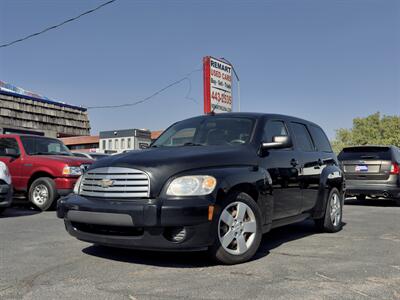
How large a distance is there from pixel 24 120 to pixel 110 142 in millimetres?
7552

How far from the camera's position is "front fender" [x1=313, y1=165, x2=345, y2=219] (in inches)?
249

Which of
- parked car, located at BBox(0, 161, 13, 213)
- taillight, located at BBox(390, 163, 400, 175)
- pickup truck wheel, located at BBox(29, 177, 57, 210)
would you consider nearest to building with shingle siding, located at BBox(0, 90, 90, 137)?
pickup truck wheel, located at BBox(29, 177, 57, 210)

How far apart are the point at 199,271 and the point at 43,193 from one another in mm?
6495

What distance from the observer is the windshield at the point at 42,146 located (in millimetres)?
10500

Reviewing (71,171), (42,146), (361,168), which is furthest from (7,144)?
(361,168)

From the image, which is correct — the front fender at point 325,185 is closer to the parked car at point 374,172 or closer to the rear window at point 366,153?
the parked car at point 374,172

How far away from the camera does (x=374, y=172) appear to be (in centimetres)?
1106

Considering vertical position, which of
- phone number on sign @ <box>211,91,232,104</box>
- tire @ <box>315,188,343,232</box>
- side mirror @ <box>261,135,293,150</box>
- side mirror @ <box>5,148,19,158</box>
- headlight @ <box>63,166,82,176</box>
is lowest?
tire @ <box>315,188,343,232</box>

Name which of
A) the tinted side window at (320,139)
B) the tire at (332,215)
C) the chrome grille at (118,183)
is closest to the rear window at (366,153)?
the tinted side window at (320,139)

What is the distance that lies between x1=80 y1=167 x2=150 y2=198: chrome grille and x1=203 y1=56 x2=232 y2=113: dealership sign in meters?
13.6

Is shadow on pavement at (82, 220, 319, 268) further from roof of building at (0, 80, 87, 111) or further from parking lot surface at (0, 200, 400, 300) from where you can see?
roof of building at (0, 80, 87, 111)

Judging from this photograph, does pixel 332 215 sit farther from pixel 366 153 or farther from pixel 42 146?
pixel 42 146

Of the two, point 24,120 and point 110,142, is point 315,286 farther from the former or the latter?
point 24,120

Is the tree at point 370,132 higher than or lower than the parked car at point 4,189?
higher
